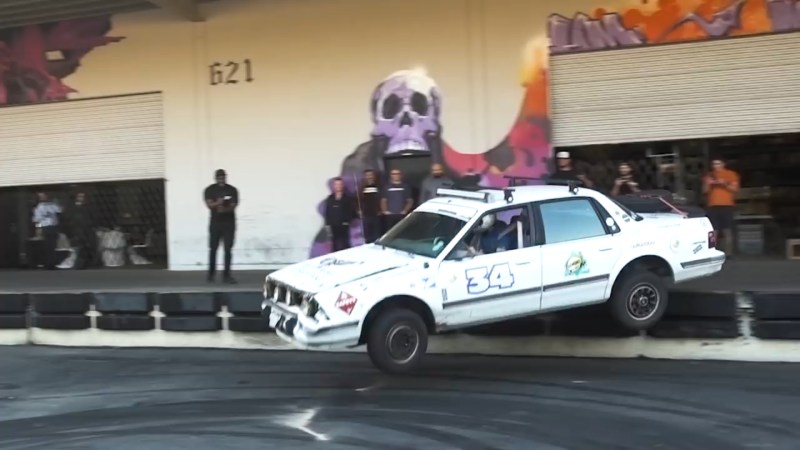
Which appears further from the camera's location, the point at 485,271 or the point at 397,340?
the point at 485,271

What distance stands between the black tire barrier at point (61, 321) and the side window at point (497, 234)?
5.87 m

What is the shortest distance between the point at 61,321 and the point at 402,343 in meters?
5.87

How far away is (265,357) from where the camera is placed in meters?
10.1

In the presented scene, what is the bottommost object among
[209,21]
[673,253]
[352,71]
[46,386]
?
[46,386]

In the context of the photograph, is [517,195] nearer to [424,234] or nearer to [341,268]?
[424,234]

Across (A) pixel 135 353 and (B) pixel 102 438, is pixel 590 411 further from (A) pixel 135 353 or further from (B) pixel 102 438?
(A) pixel 135 353

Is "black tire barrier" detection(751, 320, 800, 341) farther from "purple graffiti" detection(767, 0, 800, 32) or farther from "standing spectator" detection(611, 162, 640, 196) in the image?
"purple graffiti" detection(767, 0, 800, 32)

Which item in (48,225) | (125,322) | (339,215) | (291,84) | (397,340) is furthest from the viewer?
(48,225)

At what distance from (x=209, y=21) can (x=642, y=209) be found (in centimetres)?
1095

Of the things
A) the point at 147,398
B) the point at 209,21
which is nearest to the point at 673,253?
the point at 147,398

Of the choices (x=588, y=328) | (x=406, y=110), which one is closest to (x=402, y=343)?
(x=588, y=328)

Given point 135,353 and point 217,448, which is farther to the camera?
point 135,353

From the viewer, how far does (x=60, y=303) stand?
37.6 ft

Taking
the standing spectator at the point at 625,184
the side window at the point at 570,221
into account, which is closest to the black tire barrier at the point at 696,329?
the side window at the point at 570,221
